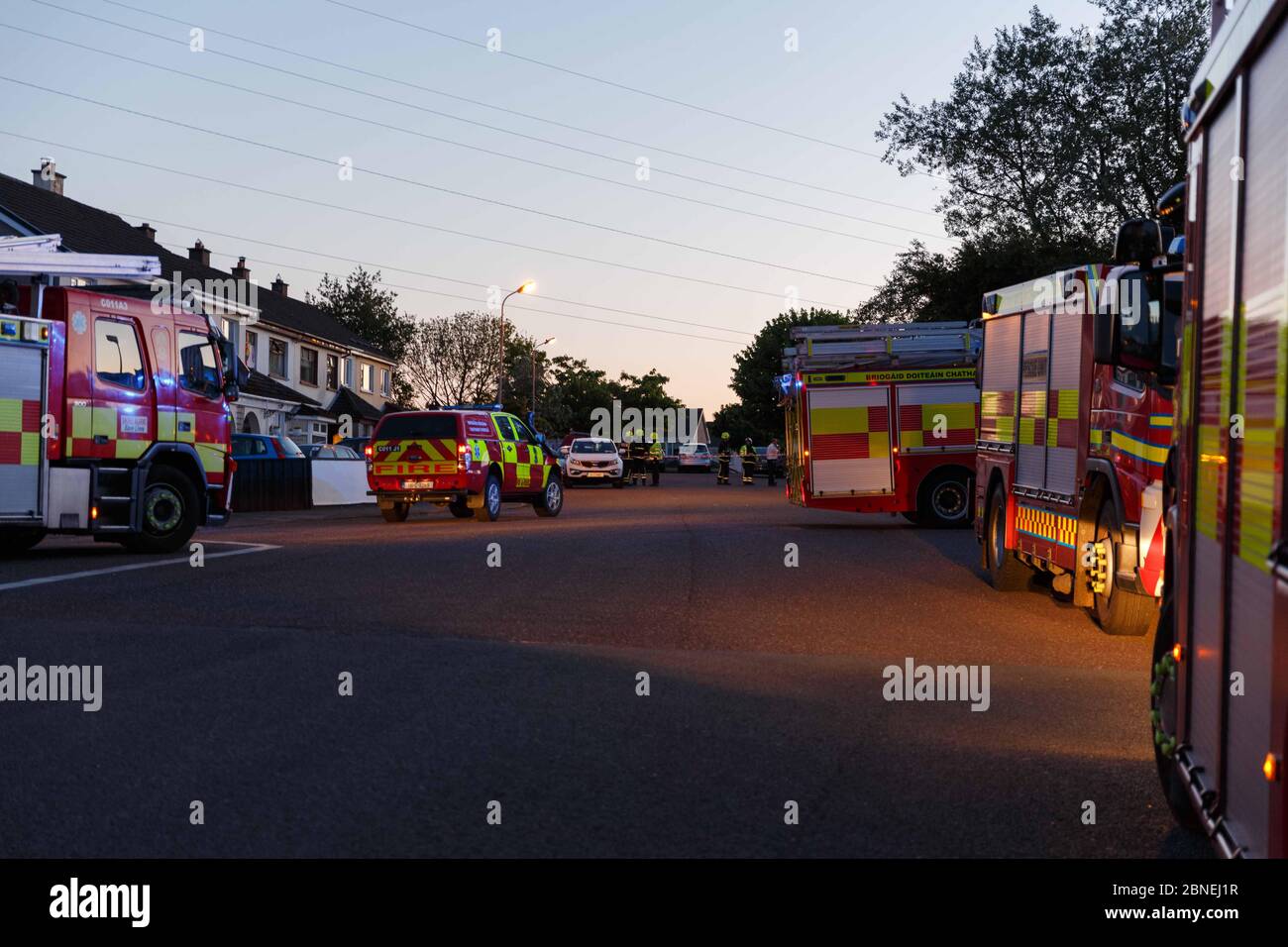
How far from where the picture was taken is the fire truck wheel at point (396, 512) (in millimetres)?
25250

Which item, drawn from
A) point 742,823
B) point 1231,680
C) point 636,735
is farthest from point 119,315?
point 1231,680

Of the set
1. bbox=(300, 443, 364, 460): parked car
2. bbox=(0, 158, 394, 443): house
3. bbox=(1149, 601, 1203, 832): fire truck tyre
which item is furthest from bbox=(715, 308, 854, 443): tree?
bbox=(1149, 601, 1203, 832): fire truck tyre

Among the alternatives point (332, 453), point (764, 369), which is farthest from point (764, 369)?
point (332, 453)

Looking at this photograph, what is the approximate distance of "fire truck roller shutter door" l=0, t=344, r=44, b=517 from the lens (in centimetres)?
1427

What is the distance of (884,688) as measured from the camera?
8.29 metres

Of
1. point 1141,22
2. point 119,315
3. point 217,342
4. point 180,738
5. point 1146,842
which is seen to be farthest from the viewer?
point 1141,22

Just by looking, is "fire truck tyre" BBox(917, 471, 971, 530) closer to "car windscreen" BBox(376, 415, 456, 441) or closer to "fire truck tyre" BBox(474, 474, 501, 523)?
"fire truck tyre" BBox(474, 474, 501, 523)

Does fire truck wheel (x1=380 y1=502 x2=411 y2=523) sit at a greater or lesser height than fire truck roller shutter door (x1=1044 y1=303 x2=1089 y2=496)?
lesser

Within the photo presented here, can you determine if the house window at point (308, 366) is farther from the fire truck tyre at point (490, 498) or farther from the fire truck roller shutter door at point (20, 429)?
the fire truck roller shutter door at point (20, 429)

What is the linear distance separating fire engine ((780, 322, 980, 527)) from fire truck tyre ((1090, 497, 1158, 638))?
40.5 feet

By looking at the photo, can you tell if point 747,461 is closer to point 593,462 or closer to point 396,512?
point 593,462
